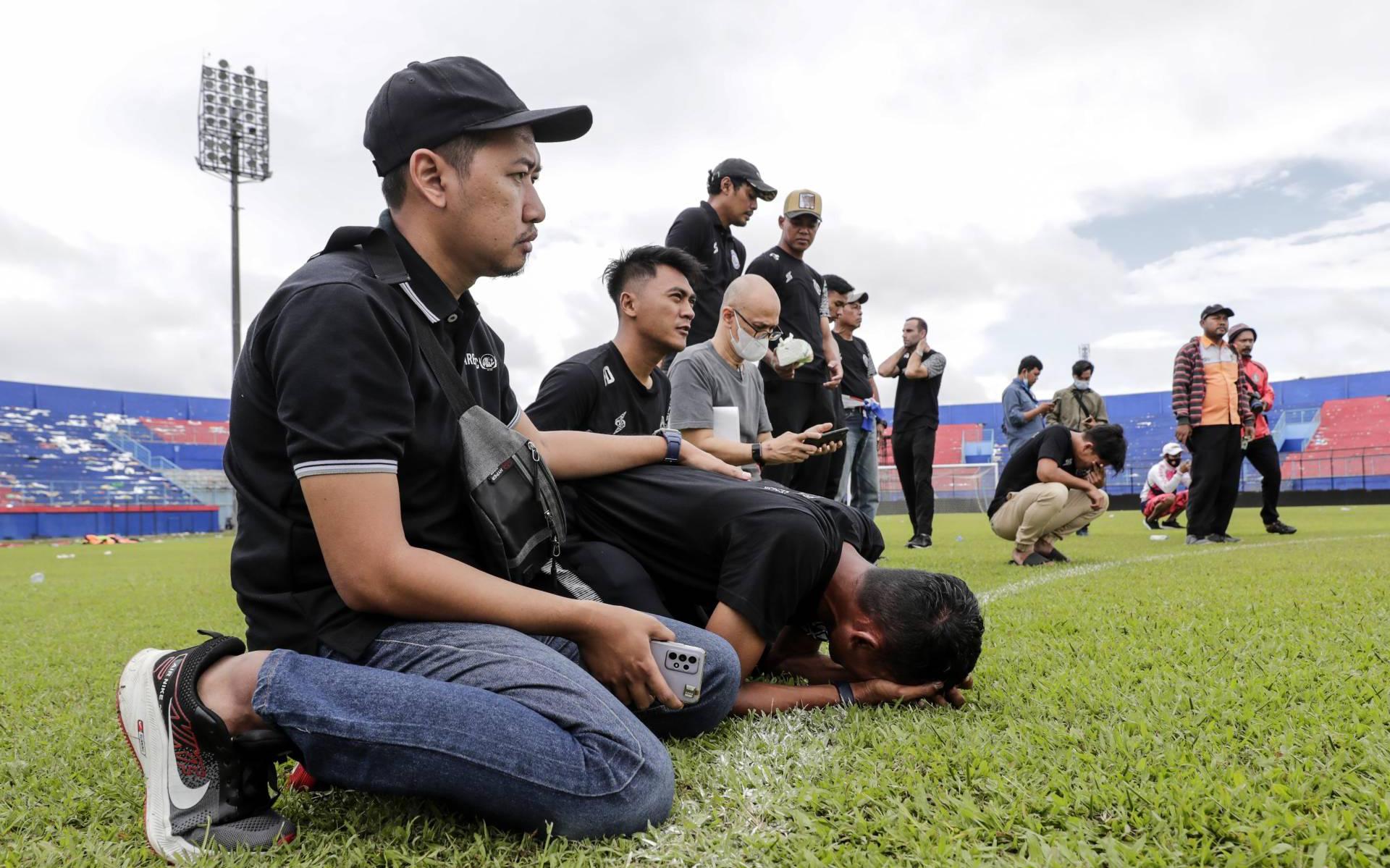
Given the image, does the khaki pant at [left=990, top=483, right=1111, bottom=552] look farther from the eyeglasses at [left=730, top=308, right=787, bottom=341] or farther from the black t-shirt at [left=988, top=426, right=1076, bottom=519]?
the eyeglasses at [left=730, top=308, right=787, bottom=341]

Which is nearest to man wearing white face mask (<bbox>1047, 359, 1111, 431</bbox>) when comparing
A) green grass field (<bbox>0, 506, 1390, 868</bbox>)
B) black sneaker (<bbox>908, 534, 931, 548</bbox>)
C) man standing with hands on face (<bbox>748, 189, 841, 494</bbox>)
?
black sneaker (<bbox>908, 534, 931, 548</bbox>)

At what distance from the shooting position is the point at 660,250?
3.93 metres

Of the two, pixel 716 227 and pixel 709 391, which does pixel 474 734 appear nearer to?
pixel 709 391

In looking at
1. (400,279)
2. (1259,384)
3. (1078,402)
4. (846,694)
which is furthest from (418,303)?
(1259,384)

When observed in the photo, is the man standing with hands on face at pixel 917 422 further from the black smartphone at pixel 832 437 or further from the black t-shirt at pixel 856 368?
the black smartphone at pixel 832 437

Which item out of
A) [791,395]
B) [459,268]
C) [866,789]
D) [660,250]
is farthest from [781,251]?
[866,789]

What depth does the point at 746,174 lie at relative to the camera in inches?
212

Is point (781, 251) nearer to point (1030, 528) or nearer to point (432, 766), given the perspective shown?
point (1030, 528)

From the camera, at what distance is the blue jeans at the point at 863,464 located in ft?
25.3

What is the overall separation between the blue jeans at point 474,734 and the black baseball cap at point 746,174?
13.8 feet

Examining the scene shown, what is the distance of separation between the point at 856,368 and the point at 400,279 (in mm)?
6242

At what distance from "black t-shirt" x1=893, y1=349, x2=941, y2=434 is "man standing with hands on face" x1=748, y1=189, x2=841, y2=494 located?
248 cm

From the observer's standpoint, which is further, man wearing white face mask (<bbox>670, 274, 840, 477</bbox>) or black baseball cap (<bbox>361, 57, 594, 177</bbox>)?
man wearing white face mask (<bbox>670, 274, 840, 477</bbox>)

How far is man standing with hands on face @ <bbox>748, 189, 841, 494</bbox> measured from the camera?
5.92 meters
